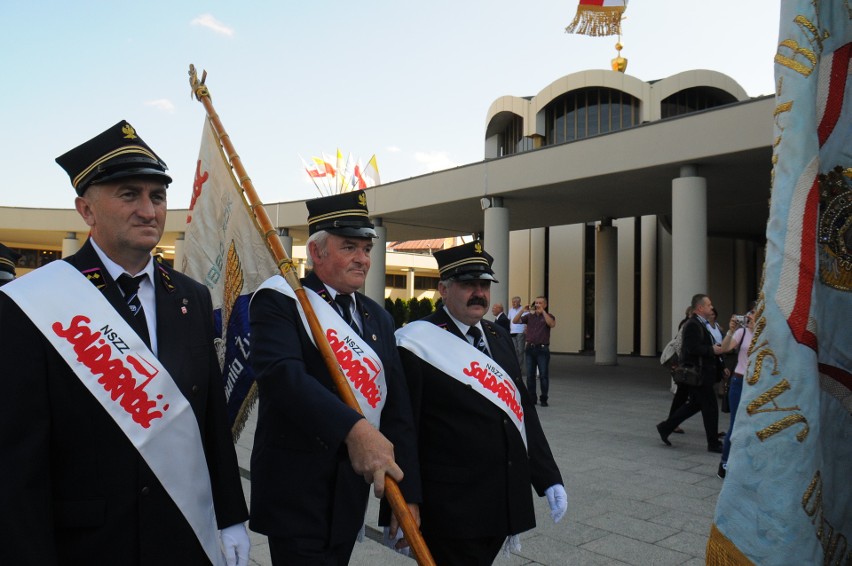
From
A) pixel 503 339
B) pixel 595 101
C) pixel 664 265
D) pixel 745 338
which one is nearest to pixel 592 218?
pixel 664 265

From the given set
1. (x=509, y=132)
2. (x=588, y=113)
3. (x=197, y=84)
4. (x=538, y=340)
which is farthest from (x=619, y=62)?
(x=197, y=84)

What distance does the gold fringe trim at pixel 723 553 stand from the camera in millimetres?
1203

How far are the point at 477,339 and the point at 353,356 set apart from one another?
28.3 inches

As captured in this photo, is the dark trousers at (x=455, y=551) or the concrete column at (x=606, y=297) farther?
the concrete column at (x=606, y=297)

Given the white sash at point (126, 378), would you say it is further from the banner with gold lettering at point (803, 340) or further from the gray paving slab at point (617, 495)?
the gray paving slab at point (617, 495)

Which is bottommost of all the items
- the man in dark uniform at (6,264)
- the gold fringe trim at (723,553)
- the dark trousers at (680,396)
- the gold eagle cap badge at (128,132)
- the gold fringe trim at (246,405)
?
the dark trousers at (680,396)

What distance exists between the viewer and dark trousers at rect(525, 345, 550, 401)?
11297mm

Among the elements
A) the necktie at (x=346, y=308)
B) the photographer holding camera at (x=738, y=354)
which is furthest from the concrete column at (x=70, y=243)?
the necktie at (x=346, y=308)

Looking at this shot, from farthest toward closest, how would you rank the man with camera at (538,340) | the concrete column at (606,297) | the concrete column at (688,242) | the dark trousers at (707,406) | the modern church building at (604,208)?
the concrete column at (606,297)
the modern church building at (604,208)
the concrete column at (688,242)
the man with camera at (538,340)
the dark trousers at (707,406)

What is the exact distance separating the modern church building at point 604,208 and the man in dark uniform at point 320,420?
10761 millimetres

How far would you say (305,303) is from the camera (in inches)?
95.1

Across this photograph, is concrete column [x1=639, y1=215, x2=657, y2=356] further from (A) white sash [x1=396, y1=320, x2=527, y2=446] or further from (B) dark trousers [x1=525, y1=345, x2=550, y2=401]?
(A) white sash [x1=396, y1=320, x2=527, y2=446]

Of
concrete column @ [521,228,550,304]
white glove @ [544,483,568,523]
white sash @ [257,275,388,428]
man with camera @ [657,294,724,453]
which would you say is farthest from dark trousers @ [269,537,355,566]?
concrete column @ [521,228,550,304]

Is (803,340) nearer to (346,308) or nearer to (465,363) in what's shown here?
(465,363)
